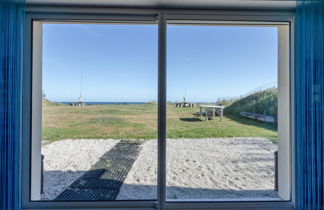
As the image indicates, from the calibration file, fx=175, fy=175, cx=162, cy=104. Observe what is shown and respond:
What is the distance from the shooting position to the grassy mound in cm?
154

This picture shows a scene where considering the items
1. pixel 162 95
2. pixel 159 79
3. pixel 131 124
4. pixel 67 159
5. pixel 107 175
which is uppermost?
pixel 159 79

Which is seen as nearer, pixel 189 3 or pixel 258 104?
pixel 189 3

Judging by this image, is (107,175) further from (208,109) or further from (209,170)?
(208,109)

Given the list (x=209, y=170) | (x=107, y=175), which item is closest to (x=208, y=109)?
(x=209, y=170)

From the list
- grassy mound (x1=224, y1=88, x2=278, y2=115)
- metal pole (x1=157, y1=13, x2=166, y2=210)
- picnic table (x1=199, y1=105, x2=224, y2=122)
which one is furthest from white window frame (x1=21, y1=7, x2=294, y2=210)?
Result: picnic table (x1=199, y1=105, x2=224, y2=122)

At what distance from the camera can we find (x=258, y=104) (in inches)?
61.6

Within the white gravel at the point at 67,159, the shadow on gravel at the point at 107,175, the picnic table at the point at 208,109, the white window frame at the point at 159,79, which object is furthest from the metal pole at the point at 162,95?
the white gravel at the point at 67,159

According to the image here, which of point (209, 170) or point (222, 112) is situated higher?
point (222, 112)

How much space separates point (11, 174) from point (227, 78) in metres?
1.80

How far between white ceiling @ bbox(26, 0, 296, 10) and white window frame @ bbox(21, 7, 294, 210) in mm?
37

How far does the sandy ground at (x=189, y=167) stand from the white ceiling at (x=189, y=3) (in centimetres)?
112

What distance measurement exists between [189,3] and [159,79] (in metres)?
0.64

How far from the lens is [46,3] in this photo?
140 centimetres

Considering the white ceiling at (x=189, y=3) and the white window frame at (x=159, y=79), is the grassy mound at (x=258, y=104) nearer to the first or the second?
the white window frame at (x=159, y=79)
